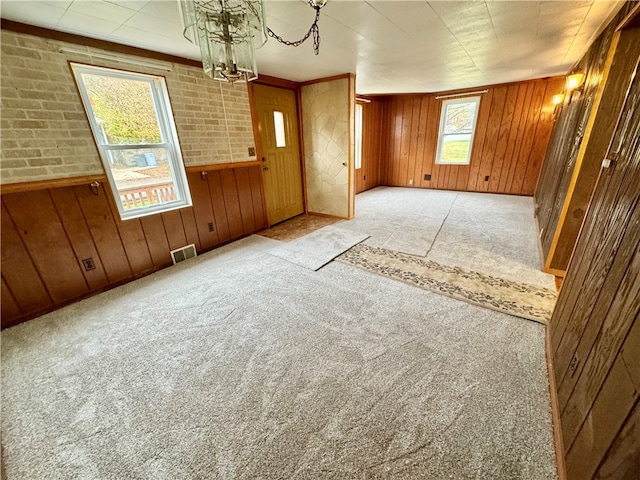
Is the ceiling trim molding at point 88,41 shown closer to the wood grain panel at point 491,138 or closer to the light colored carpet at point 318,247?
the light colored carpet at point 318,247

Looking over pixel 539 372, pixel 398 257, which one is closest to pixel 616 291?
pixel 539 372

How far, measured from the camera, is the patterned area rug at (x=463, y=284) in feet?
6.28

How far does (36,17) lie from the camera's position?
5.56 ft

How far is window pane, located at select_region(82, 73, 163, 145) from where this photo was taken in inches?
86.7

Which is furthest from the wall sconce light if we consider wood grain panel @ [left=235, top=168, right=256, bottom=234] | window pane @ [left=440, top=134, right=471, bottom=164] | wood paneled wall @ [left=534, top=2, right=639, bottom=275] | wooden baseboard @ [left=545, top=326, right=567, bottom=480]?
wood grain panel @ [left=235, top=168, right=256, bottom=234]

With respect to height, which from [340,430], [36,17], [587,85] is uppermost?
[36,17]

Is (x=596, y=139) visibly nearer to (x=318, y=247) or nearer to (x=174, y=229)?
(x=318, y=247)

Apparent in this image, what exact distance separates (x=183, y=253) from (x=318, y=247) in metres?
1.62

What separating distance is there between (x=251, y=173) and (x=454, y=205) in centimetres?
377

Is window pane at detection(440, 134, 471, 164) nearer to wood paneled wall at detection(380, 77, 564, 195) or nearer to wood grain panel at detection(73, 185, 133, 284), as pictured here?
wood paneled wall at detection(380, 77, 564, 195)

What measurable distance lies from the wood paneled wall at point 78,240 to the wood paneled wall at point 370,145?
12.4ft

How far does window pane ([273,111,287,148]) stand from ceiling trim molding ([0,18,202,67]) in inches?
51.7

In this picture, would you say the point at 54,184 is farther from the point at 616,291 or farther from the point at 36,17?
the point at 616,291

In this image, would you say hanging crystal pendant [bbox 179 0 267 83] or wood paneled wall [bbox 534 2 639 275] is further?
wood paneled wall [bbox 534 2 639 275]
